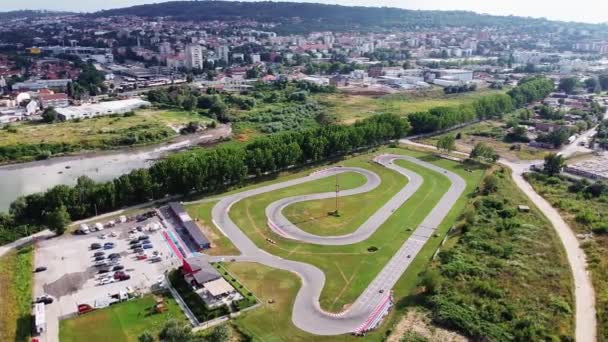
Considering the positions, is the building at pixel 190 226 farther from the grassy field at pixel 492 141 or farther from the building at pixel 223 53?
the building at pixel 223 53

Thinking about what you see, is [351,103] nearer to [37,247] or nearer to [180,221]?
[180,221]

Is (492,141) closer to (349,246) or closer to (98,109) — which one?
(349,246)

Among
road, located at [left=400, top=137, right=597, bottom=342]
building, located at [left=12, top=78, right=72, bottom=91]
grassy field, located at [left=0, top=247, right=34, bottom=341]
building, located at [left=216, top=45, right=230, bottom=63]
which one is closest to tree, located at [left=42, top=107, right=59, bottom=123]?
building, located at [left=12, top=78, right=72, bottom=91]

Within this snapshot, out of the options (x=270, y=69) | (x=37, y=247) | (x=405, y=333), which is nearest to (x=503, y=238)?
(x=405, y=333)

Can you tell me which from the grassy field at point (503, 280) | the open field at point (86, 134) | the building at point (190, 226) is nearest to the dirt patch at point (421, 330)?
the grassy field at point (503, 280)

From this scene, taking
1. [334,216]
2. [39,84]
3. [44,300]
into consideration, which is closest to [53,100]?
[39,84]

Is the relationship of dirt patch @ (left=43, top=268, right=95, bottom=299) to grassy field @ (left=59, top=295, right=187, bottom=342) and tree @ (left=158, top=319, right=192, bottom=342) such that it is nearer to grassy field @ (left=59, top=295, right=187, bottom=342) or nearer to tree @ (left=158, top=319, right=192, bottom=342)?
grassy field @ (left=59, top=295, right=187, bottom=342)

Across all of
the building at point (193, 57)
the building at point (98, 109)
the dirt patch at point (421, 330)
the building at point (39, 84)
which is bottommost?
the dirt patch at point (421, 330)

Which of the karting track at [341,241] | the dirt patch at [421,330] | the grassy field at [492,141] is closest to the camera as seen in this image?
the dirt patch at [421,330]
